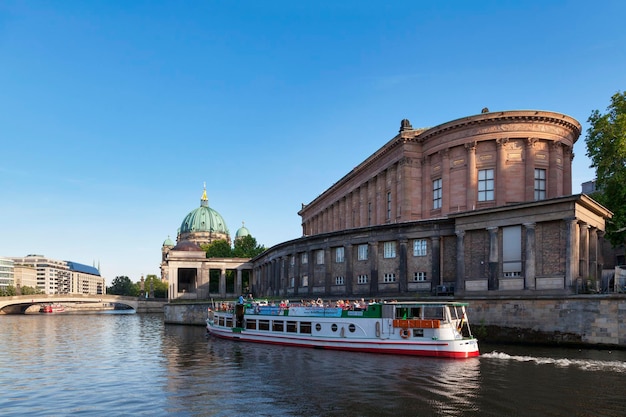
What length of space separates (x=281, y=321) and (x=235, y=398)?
78.6 ft

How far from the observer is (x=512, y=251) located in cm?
4856

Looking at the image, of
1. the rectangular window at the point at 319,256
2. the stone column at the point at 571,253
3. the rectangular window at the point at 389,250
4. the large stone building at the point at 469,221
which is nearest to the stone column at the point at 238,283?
the large stone building at the point at 469,221

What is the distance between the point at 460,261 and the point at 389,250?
937 centimetres

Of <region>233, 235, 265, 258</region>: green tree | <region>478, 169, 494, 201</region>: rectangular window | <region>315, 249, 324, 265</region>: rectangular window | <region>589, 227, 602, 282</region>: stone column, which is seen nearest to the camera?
<region>589, 227, 602, 282</region>: stone column

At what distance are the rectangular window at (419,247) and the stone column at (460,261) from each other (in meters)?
4.59

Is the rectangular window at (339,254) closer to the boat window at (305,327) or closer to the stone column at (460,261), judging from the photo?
the stone column at (460,261)

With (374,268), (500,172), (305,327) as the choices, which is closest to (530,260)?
(500,172)

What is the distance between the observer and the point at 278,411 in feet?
76.1

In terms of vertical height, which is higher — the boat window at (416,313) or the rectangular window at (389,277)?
the rectangular window at (389,277)

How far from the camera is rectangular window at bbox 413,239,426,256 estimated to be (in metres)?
56.4

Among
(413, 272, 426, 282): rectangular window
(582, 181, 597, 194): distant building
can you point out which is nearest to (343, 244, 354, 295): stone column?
(413, 272, 426, 282): rectangular window

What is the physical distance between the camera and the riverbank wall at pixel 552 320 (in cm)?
3988

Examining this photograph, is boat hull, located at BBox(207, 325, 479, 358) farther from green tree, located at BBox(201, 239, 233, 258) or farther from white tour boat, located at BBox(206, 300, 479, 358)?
green tree, located at BBox(201, 239, 233, 258)

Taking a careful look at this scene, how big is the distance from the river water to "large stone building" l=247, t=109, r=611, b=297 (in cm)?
906
